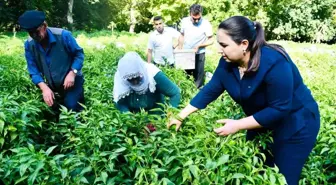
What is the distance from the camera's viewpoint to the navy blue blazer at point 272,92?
231 cm

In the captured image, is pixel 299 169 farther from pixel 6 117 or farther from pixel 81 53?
pixel 81 53

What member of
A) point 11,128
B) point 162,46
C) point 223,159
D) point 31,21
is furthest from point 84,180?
point 162,46

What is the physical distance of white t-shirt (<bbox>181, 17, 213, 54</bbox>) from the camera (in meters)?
7.43

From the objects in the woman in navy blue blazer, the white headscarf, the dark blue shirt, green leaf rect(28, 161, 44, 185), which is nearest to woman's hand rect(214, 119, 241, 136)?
the woman in navy blue blazer

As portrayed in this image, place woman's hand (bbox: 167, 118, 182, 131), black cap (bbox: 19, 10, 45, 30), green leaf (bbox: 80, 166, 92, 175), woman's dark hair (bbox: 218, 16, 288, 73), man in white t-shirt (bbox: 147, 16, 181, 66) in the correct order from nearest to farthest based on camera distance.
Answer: green leaf (bbox: 80, 166, 92, 175)
woman's dark hair (bbox: 218, 16, 288, 73)
woman's hand (bbox: 167, 118, 182, 131)
black cap (bbox: 19, 10, 45, 30)
man in white t-shirt (bbox: 147, 16, 181, 66)

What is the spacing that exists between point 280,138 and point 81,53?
98.0 inches

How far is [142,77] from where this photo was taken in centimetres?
355

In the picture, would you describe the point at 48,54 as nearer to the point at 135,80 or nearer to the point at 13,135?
the point at 135,80

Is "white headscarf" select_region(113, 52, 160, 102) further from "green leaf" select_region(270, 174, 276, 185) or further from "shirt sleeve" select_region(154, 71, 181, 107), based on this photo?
"green leaf" select_region(270, 174, 276, 185)

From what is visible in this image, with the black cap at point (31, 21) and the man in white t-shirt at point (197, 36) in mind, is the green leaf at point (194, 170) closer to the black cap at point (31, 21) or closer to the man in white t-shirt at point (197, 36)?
the black cap at point (31, 21)

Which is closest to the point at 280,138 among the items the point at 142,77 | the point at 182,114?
the point at 182,114

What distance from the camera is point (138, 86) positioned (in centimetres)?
360

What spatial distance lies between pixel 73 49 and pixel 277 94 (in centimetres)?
257

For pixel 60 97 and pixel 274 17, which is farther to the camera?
pixel 274 17
